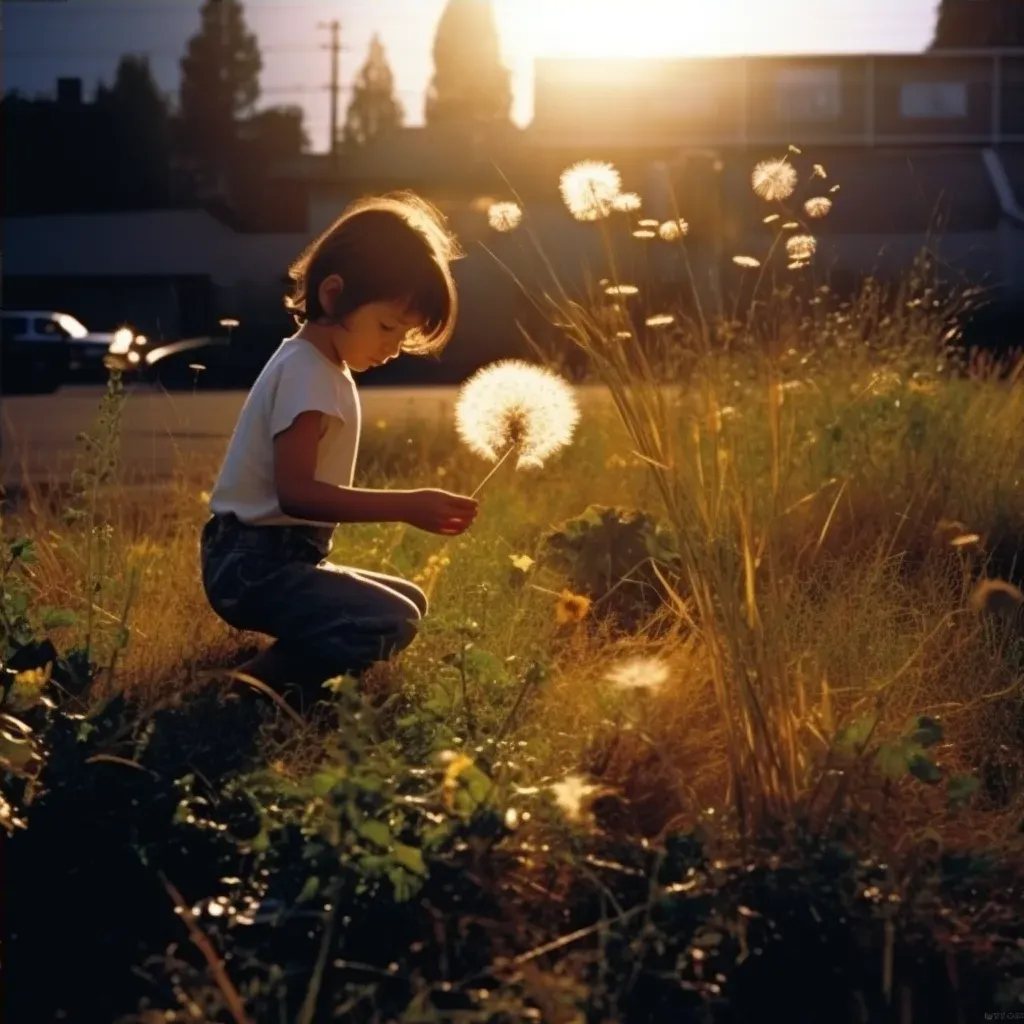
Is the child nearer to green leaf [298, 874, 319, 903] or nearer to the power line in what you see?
green leaf [298, 874, 319, 903]

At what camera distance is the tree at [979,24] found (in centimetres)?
5019

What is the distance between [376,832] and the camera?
8.37ft

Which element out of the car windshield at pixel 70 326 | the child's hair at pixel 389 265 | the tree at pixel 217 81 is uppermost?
the tree at pixel 217 81

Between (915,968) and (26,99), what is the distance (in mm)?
55053

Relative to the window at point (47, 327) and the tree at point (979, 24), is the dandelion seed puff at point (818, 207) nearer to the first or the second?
the window at point (47, 327)

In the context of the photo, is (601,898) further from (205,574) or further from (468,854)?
(205,574)

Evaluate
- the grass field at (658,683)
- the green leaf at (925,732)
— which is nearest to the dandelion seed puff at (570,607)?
the grass field at (658,683)

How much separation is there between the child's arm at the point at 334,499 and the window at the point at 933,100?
41545 mm

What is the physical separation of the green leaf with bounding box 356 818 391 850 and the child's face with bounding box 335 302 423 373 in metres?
1.62

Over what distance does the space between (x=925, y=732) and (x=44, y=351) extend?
23.1 meters

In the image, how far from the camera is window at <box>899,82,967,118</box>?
142 feet

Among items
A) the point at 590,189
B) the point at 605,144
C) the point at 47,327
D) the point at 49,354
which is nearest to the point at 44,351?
the point at 49,354

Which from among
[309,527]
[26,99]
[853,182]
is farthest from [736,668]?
[26,99]

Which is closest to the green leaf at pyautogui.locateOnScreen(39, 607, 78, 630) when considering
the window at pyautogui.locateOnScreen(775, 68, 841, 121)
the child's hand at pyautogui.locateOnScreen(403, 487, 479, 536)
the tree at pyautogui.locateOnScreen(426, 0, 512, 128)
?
the child's hand at pyautogui.locateOnScreen(403, 487, 479, 536)
